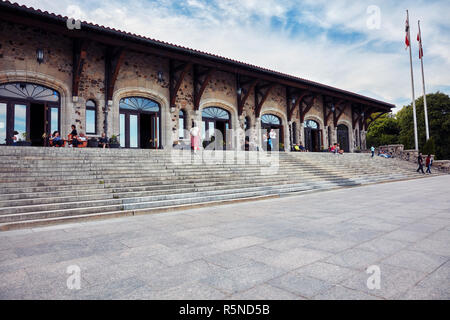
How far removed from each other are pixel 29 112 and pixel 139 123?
15.9 feet

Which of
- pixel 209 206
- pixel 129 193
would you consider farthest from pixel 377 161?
pixel 129 193

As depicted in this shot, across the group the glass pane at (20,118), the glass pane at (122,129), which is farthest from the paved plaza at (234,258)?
the glass pane at (122,129)

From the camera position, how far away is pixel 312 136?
23.9 m

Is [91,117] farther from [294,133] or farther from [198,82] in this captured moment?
[294,133]

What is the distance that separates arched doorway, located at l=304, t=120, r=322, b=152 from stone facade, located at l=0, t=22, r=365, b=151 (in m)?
6.76

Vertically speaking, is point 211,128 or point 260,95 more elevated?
point 260,95

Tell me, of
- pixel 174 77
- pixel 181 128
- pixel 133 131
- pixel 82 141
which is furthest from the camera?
pixel 181 128

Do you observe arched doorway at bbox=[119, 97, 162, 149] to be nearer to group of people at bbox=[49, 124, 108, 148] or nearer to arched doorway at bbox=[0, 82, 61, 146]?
group of people at bbox=[49, 124, 108, 148]

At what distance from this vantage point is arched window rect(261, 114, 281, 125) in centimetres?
2046

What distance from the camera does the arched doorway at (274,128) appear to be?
66.7 feet

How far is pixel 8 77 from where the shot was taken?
11.6 m

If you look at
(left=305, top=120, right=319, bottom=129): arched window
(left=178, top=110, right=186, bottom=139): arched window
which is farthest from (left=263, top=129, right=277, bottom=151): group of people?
(left=178, top=110, right=186, bottom=139): arched window

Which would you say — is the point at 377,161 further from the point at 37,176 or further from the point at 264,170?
the point at 37,176

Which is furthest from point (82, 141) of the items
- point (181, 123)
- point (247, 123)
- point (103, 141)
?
point (247, 123)
